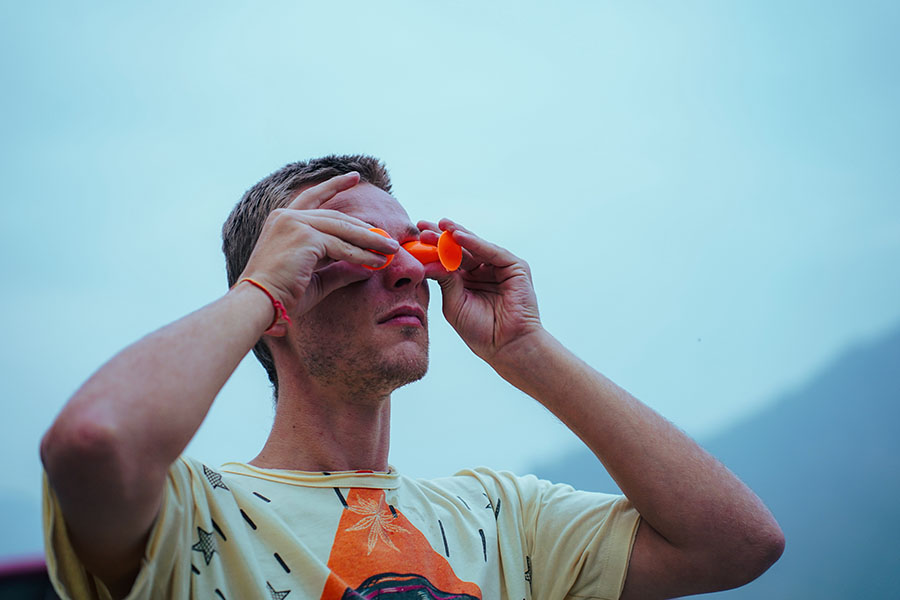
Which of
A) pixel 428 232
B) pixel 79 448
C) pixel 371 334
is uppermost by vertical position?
pixel 428 232

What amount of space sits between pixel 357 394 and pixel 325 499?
22cm

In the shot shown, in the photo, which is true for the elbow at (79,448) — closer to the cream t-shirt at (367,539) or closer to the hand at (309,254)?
the cream t-shirt at (367,539)

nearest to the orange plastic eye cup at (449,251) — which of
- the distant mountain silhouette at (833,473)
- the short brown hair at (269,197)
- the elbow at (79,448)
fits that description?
the short brown hair at (269,197)

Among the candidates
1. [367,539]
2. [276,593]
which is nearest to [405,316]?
[367,539]

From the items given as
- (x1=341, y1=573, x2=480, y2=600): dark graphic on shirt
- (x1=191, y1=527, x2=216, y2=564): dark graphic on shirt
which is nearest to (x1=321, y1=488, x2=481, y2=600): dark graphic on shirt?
(x1=341, y1=573, x2=480, y2=600): dark graphic on shirt

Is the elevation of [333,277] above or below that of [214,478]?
above

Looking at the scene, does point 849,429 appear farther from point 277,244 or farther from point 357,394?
point 277,244

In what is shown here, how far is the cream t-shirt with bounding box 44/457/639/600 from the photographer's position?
2.77 ft

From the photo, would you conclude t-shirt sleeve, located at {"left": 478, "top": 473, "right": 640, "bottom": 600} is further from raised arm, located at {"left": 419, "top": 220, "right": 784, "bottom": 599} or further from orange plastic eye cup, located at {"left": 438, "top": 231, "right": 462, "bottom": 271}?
orange plastic eye cup, located at {"left": 438, "top": 231, "right": 462, "bottom": 271}

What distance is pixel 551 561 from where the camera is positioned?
4.23 feet

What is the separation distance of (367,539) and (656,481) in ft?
1.73

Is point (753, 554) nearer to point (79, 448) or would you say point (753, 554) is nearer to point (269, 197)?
point (79, 448)

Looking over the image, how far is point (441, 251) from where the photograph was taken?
51.8 inches

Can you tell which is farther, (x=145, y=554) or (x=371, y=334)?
(x=371, y=334)
